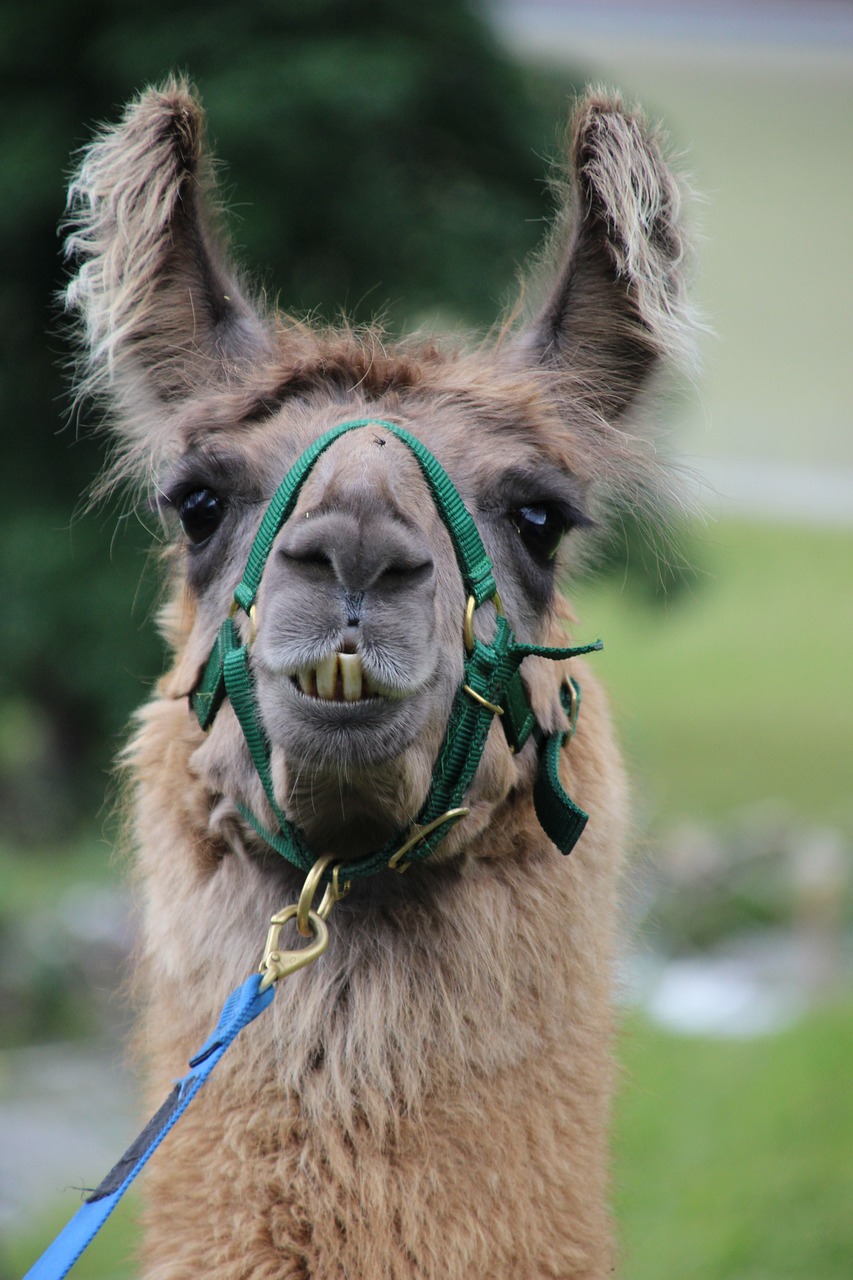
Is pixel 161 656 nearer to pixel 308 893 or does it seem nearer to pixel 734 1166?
pixel 734 1166

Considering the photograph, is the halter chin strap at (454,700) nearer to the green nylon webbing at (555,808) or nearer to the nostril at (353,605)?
the green nylon webbing at (555,808)

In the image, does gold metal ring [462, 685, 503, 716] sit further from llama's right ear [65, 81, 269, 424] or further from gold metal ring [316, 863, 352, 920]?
llama's right ear [65, 81, 269, 424]

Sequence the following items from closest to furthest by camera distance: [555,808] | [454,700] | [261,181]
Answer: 1. [454,700]
2. [555,808]
3. [261,181]

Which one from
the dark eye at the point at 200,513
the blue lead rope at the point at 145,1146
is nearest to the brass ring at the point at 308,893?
the blue lead rope at the point at 145,1146

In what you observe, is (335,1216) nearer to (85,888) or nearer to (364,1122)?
(364,1122)

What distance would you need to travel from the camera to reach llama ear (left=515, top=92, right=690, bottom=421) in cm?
253

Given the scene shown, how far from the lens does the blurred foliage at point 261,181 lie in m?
7.10

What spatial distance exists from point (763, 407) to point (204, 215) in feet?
61.6

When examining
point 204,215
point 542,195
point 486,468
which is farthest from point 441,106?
point 486,468

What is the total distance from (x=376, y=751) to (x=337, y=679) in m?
0.13

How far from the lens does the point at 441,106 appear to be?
815 centimetres

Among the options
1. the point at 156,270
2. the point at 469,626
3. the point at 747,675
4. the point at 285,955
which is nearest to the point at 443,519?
the point at 469,626

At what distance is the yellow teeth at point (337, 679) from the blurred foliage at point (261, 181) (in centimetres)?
510

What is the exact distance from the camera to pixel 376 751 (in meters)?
1.95
